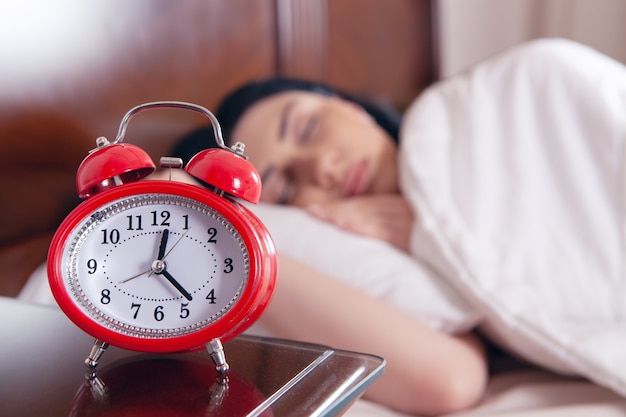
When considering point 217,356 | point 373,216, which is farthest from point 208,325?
point 373,216

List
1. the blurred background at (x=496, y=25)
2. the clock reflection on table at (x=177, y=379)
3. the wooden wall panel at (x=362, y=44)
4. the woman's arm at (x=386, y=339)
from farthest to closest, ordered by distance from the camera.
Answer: the blurred background at (x=496, y=25) < the wooden wall panel at (x=362, y=44) < the woman's arm at (x=386, y=339) < the clock reflection on table at (x=177, y=379)

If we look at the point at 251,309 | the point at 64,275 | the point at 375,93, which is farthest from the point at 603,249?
the point at 375,93

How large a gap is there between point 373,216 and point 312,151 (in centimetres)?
19

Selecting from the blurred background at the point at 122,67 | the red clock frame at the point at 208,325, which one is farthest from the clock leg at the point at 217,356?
the blurred background at the point at 122,67

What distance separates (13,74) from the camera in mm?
913

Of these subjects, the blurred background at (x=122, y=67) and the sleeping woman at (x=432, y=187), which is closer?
the sleeping woman at (x=432, y=187)

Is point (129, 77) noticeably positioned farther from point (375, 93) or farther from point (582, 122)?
point (375, 93)

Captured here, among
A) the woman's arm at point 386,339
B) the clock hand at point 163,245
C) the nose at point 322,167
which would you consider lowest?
the woman's arm at point 386,339

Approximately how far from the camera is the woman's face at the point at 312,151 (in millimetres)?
1166

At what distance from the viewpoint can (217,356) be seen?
0.45 meters

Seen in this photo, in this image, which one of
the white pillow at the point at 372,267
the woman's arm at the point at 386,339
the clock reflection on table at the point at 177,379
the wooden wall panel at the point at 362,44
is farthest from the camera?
the wooden wall panel at the point at 362,44

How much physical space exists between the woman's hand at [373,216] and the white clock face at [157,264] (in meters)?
0.56

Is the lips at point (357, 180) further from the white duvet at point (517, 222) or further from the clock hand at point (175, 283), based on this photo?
the clock hand at point (175, 283)

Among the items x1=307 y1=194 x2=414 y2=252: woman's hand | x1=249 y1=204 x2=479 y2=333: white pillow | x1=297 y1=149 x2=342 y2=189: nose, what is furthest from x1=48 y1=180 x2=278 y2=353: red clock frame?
x1=297 y1=149 x2=342 y2=189: nose
